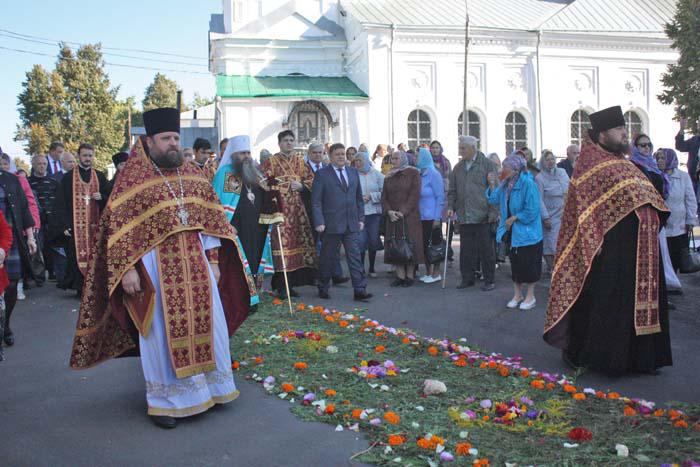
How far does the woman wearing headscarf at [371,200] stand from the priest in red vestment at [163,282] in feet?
22.4

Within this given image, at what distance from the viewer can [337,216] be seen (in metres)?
10.2

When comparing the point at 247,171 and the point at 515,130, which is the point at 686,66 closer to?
the point at 515,130

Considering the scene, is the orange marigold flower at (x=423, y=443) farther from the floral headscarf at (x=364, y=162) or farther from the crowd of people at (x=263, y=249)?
the floral headscarf at (x=364, y=162)

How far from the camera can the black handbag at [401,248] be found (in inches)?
442

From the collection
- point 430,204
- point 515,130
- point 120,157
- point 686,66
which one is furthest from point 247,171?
point 515,130

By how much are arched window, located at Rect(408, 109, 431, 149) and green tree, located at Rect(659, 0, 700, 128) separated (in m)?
9.74

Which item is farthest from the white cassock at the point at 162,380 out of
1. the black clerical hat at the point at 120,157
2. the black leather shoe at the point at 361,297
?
the black clerical hat at the point at 120,157

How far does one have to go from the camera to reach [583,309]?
21.9ft

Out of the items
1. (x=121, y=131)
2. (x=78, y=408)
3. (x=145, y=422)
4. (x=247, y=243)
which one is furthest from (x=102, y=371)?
(x=121, y=131)

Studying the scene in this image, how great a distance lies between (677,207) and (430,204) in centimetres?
350

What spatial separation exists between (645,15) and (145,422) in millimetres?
35021

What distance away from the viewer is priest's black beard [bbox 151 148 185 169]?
18.0ft

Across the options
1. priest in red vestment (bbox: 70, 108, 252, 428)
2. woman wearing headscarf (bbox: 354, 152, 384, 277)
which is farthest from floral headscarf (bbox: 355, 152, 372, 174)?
priest in red vestment (bbox: 70, 108, 252, 428)

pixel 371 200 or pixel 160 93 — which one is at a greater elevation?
pixel 160 93
